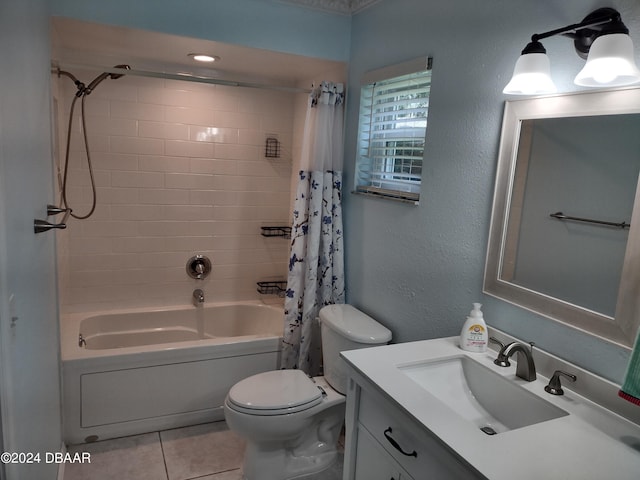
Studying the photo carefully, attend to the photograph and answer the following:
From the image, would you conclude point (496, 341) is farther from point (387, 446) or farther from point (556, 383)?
point (387, 446)

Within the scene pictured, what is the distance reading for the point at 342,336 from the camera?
2.24 m

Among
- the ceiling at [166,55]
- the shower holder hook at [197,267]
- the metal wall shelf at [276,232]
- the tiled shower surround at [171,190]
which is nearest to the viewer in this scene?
the ceiling at [166,55]

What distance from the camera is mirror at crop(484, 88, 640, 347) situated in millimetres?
1273

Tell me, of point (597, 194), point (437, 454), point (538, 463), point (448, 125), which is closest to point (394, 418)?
point (437, 454)

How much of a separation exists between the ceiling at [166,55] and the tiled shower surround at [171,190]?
0.37 feet

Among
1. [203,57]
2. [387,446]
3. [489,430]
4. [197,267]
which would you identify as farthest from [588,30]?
[197,267]

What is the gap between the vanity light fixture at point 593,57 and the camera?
114cm

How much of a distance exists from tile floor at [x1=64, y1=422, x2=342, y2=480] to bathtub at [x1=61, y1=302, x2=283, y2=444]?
0.07 m

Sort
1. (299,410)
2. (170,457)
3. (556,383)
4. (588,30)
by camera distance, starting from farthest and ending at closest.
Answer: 1. (170,457)
2. (299,410)
3. (556,383)
4. (588,30)

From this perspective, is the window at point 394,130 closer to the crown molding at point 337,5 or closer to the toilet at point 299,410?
the crown molding at point 337,5

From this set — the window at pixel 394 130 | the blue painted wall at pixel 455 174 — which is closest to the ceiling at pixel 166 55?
the window at pixel 394 130

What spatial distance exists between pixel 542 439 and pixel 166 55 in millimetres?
2815

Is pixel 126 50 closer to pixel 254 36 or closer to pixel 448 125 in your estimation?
pixel 254 36

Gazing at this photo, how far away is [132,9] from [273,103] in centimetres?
129
